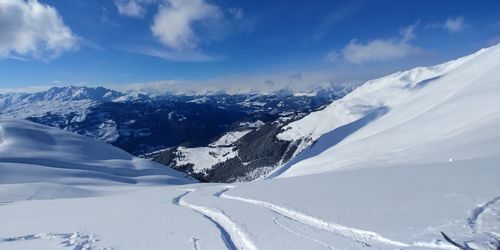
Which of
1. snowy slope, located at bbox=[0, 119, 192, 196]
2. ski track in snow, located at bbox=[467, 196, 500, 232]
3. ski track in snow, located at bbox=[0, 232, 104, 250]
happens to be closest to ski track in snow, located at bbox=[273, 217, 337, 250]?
ski track in snow, located at bbox=[467, 196, 500, 232]

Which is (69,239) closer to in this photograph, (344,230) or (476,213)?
(344,230)

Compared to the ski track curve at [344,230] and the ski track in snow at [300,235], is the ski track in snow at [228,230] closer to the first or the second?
the ski track in snow at [300,235]

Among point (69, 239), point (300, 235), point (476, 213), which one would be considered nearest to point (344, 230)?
point (300, 235)

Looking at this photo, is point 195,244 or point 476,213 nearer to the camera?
point 195,244

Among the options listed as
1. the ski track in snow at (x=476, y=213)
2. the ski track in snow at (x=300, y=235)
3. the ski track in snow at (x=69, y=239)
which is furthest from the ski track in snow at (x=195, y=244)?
the ski track in snow at (x=476, y=213)

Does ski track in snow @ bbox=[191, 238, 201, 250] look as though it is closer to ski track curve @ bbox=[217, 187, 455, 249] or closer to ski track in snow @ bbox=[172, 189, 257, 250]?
ski track in snow @ bbox=[172, 189, 257, 250]

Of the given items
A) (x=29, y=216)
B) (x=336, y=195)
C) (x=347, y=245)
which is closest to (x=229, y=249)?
(x=347, y=245)

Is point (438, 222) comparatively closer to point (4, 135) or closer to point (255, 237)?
point (255, 237)

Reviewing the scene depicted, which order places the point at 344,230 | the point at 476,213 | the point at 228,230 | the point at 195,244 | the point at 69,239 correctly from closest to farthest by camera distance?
1. the point at 195,244
2. the point at 344,230
3. the point at 476,213
4. the point at 69,239
5. the point at 228,230
